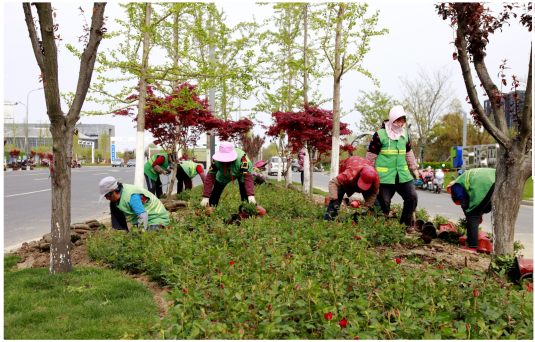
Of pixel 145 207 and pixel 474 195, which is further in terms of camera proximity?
pixel 145 207

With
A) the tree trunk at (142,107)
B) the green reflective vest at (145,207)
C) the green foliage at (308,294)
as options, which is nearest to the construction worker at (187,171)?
the tree trunk at (142,107)

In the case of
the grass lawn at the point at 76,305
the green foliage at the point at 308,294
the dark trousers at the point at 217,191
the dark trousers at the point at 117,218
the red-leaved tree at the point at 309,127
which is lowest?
the grass lawn at the point at 76,305

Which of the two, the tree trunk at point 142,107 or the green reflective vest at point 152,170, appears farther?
the green reflective vest at point 152,170

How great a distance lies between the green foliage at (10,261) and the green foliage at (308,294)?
1.11 meters

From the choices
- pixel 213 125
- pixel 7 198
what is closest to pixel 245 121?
pixel 213 125

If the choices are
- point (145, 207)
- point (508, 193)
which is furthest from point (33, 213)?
point (508, 193)

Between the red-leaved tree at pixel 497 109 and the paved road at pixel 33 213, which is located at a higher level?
the red-leaved tree at pixel 497 109

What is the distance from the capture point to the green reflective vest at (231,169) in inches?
255

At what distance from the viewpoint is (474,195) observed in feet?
17.4

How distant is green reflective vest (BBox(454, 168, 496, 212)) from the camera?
5.19 meters

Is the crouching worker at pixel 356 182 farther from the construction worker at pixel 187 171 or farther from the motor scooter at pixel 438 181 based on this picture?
the motor scooter at pixel 438 181

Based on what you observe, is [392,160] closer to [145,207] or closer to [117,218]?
[145,207]

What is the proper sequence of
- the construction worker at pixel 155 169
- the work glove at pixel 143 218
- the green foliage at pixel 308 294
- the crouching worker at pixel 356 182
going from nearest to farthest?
the green foliage at pixel 308 294 < the work glove at pixel 143 218 < the crouching worker at pixel 356 182 < the construction worker at pixel 155 169

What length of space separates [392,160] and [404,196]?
1.80ft
